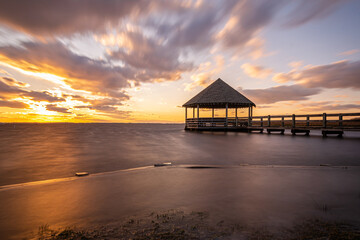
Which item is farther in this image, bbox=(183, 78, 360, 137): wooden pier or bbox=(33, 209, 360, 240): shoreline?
bbox=(183, 78, 360, 137): wooden pier

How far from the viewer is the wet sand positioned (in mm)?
2293

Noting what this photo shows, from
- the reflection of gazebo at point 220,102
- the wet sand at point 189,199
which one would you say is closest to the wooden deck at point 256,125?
the reflection of gazebo at point 220,102

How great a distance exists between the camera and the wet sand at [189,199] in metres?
2.29

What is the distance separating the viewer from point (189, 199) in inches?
115

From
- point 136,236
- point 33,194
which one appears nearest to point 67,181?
point 33,194

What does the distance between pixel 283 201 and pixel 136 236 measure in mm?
2206

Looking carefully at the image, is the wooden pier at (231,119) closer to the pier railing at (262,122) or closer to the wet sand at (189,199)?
the pier railing at (262,122)

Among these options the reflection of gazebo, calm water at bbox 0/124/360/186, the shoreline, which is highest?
the reflection of gazebo

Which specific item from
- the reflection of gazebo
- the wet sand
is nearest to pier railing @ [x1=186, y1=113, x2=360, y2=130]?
the reflection of gazebo

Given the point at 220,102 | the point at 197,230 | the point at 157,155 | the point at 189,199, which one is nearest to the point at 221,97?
the point at 220,102

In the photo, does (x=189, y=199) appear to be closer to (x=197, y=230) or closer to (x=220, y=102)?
(x=197, y=230)

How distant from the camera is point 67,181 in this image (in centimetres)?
417

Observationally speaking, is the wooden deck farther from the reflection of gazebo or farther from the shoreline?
the shoreline

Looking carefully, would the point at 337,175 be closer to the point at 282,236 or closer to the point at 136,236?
the point at 282,236
